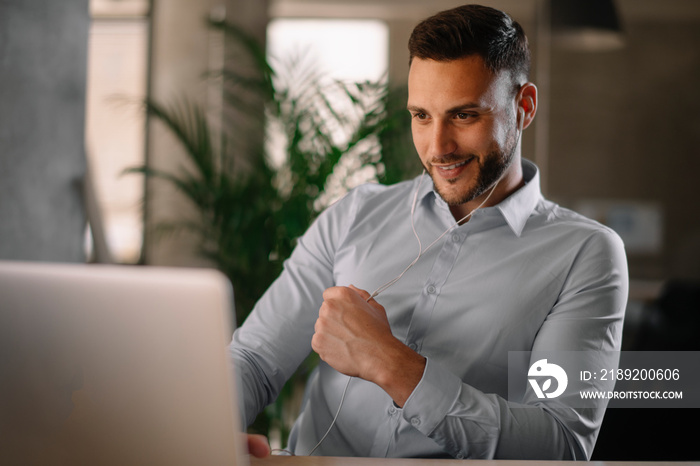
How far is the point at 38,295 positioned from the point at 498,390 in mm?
948

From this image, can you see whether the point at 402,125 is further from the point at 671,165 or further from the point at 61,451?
the point at 671,165

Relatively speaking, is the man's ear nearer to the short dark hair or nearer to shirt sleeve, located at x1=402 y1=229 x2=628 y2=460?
the short dark hair

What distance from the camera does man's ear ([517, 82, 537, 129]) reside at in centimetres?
143

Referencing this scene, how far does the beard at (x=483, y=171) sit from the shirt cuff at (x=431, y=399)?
1.54ft

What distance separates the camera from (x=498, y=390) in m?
1.27

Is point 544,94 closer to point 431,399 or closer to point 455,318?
point 455,318

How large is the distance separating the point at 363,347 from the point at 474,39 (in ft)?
2.34

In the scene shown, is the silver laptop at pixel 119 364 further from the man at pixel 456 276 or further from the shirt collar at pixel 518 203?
the shirt collar at pixel 518 203

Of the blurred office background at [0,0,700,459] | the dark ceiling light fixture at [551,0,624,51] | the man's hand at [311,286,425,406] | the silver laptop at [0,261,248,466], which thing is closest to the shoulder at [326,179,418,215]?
the man's hand at [311,286,425,406]

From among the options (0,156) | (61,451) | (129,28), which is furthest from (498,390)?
(129,28)

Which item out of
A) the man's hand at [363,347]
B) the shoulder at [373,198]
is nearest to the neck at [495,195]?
the shoulder at [373,198]

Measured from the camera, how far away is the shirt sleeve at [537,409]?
1066 mm

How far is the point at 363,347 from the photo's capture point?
3.52 feet

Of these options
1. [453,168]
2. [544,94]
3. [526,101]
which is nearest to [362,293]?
[453,168]
